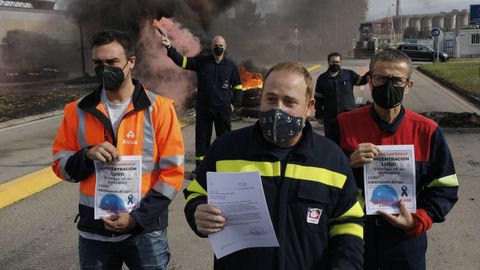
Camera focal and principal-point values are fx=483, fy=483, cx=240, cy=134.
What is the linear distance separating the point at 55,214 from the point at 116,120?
3.53m

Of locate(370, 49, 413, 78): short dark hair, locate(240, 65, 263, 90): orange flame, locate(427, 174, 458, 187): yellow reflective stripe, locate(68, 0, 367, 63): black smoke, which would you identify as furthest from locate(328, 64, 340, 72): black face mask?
locate(68, 0, 367, 63): black smoke

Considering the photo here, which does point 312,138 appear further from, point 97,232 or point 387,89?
point 97,232

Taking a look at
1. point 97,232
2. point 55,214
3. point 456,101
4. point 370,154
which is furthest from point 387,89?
point 456,101

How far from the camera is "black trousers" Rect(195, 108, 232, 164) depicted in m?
7.11

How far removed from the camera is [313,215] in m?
1.95

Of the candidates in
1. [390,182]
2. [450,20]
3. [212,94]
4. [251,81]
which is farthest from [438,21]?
[390,182]

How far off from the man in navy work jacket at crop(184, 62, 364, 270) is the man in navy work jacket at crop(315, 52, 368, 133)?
5.72 m

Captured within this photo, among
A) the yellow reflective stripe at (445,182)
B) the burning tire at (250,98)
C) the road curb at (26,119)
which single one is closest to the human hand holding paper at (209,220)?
the yellow reflective stripe at (445,182)

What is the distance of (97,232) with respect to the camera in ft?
8.23

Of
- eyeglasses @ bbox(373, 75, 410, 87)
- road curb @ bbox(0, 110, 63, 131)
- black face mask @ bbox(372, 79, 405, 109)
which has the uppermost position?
eyeglasses @ bbox(373, 75, 410, 87)

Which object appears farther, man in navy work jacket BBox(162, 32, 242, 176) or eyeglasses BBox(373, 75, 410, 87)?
man in navy work jacket BBox(162, 32, 242, 176)

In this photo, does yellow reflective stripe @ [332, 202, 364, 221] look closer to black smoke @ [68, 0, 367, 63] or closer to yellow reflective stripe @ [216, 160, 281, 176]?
yellow reflective stripe @ [216, 160, 281, 176]

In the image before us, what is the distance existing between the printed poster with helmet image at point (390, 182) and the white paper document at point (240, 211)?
2.71 ft

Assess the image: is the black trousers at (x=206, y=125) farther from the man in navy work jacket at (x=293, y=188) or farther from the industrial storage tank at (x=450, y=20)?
the industrial storage tank at (x=450, y=20)
